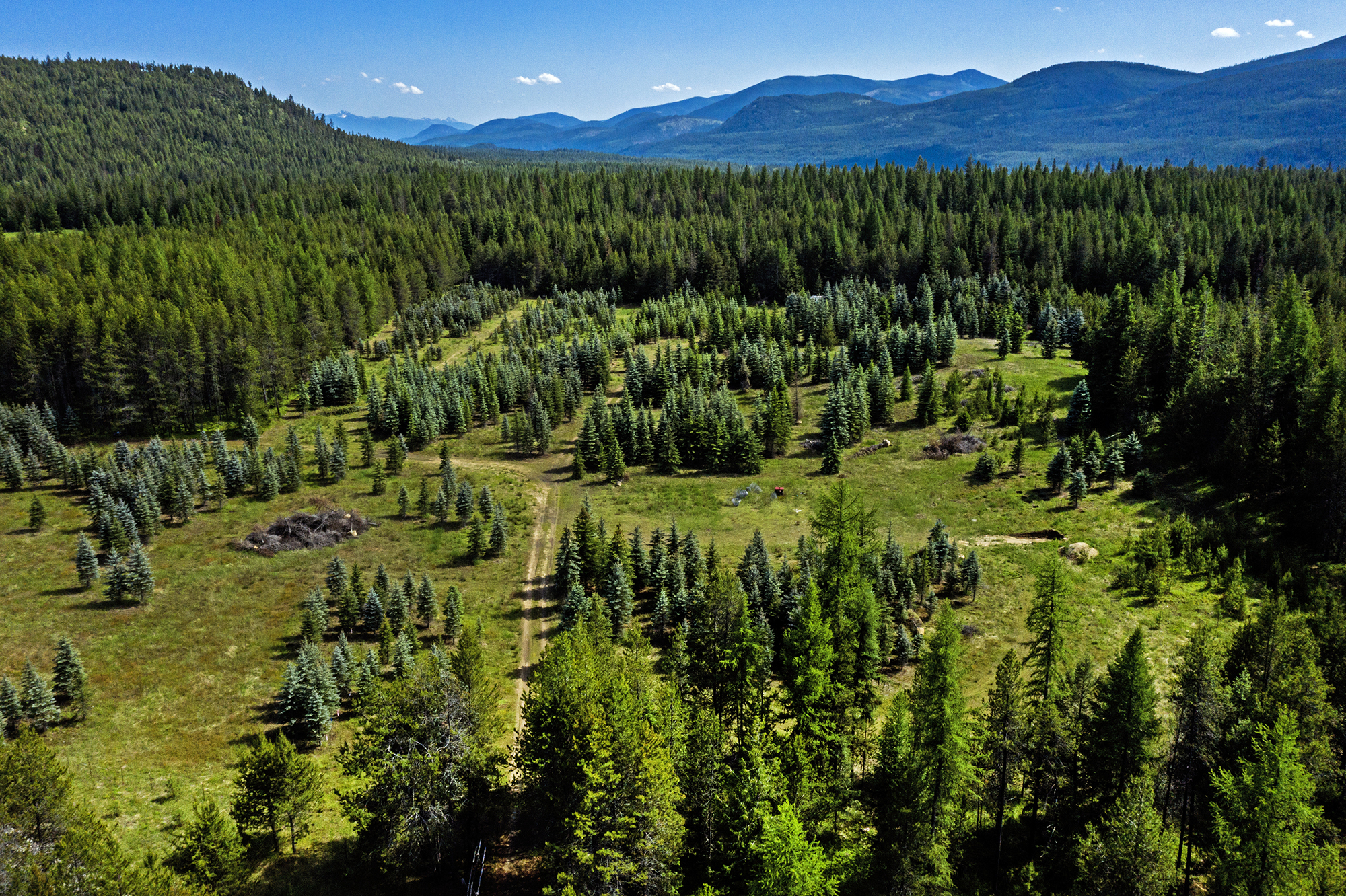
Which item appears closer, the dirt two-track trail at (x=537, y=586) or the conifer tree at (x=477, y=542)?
the dirt two-track trail at (x=537, y=586)

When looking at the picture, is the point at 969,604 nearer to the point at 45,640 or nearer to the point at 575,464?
the point at 575,464

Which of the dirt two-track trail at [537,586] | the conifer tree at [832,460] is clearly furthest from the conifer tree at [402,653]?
the conifer tree at [832,460]

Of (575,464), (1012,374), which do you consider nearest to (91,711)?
(575,464)

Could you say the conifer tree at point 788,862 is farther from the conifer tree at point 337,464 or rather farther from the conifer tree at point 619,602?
the conifer tree at point 337,464

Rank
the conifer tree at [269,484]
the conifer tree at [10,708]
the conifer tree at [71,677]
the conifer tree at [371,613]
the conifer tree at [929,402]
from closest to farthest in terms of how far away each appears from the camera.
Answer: the conifer tree at [10,708] < the conifer tree at [71,677] < the conifer tree at [371,613] < the conifer tree at [269,484] < the conifer tree at [929,402]

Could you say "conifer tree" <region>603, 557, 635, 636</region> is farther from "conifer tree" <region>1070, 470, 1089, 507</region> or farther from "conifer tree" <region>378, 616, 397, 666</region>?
"conifer tree" <region>1070, 470, 1089, 507</region>

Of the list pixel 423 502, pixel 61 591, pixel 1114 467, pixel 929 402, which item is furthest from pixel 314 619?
pixel 1114 467
